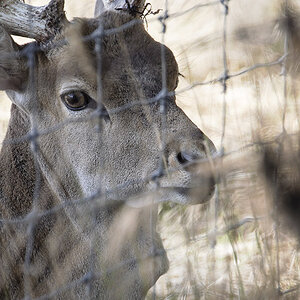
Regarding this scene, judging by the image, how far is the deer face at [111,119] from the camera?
2973mm

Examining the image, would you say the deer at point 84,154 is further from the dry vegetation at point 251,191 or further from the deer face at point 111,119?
the dry vegetation at point 251,191

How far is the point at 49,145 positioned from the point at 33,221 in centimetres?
42

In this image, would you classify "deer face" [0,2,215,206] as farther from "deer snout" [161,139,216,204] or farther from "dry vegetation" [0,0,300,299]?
"dry vegetation" [0,0,300,299]

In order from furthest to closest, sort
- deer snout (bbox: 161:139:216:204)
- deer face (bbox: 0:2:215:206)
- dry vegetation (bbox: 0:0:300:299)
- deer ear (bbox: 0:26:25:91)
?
deer ear (bbox: 0:26:25:91) → deer face (bbox: 0:2:215:206) → deer snout (bbox: 161:139:216:204) → dry vegetation (bbox: 0:0:300:299)

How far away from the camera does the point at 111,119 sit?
319 centimetres

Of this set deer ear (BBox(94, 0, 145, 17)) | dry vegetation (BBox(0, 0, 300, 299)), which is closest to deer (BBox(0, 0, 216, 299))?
deer ear (BBox(94, 0, 145, 17))

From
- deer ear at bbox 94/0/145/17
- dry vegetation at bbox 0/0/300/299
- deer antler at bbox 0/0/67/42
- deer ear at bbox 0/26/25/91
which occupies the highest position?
deer ear at bbox 94/0/145/17

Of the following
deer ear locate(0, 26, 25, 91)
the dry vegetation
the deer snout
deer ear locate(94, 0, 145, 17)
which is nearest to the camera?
the dry vegetation

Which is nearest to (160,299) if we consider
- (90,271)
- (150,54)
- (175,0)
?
(90,271)

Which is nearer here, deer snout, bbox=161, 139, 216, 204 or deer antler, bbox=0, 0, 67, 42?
deer snout, bbox=161, 139, 216, 204

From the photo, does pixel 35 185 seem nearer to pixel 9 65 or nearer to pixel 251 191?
pixel 9 65

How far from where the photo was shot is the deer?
312cm

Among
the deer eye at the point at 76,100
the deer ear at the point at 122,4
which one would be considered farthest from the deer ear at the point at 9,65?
the deer ear at the point at 122,4

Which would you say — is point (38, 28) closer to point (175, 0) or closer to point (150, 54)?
point (150, 54)
